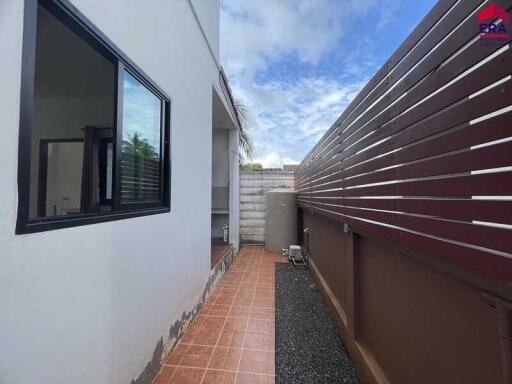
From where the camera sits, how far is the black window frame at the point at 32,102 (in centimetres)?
94

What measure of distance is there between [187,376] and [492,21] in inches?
101

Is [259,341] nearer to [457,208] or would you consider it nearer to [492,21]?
[457,208]

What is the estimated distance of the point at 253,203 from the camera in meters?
7.13

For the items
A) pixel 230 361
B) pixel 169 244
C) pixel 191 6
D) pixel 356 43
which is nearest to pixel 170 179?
pixel 169 244

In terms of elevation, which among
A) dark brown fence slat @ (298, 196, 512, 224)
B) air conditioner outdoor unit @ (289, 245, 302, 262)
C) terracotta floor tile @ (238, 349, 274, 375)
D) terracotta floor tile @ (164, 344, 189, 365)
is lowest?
terracotta floor tile @ (238, 349, 274, 375)

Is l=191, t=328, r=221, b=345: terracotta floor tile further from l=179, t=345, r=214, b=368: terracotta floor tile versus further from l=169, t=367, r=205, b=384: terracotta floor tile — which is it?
l=169, t=367, r=205, b=384: terracotta floor tile

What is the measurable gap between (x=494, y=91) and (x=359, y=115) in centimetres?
136

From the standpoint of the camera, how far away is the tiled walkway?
1955mm

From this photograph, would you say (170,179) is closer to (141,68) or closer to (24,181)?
(141,68)

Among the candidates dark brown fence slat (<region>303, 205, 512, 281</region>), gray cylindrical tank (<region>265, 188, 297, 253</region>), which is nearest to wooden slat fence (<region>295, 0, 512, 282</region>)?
dark brown fence slat (<region>303, 205, 512, 281</region>)

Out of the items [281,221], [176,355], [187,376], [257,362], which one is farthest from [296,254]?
[187,376]

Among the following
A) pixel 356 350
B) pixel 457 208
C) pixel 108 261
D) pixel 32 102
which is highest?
pixel 32 102

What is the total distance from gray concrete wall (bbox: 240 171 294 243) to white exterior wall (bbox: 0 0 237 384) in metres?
4.05

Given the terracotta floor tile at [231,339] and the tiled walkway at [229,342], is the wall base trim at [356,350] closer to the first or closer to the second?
the tiled walkway at [229,342]
